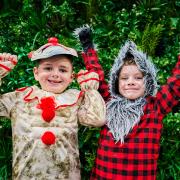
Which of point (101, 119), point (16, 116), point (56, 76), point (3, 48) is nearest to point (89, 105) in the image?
point (101, 119)

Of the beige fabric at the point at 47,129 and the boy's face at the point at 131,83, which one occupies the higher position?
the boy's face at the point at 131,83

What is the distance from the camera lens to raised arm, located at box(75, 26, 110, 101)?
352 cm

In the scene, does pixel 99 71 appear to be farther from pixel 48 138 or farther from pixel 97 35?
pixel 97 35

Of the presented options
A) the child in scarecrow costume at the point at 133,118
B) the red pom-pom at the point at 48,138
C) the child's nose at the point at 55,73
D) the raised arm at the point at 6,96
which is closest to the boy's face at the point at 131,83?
the child in scarecrow costume at the point at 133,118

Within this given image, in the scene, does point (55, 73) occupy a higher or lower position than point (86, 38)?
lower

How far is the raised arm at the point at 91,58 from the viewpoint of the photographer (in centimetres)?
352

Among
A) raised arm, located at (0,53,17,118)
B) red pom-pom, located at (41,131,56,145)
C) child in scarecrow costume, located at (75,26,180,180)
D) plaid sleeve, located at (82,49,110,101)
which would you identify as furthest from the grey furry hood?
raised arm, located at (0,53,17,118)

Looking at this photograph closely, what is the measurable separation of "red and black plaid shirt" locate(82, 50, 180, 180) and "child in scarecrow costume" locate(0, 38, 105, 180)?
201 millimetres

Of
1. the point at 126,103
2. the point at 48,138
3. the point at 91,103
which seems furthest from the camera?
the point at 126,103

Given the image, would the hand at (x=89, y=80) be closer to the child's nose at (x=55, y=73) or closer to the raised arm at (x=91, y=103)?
the raised arm at (x=91, y=103)

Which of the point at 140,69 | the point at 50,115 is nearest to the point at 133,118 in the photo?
the point at 140,69

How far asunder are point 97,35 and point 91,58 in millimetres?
964

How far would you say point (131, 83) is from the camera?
129 inches

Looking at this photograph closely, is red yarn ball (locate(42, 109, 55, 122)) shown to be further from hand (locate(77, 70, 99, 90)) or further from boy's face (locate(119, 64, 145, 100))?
boy's face (locate(119, 64, 145, 100))
